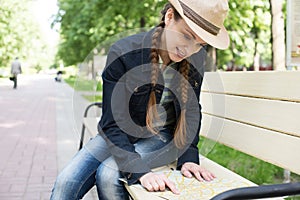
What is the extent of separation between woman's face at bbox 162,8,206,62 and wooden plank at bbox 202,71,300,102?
457 millimetres

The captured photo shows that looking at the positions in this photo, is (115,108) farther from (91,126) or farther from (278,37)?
(278,37)

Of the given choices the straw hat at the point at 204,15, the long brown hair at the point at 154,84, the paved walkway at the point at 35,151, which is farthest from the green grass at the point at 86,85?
the straw hat at the point at 204,15

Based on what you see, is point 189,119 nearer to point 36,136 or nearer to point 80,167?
point 80,167

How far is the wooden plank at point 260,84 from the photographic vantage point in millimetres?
2055

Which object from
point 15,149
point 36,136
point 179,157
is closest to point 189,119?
point 179,157

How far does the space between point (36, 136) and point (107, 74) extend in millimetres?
5049

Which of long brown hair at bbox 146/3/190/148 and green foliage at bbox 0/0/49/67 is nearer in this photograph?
long brown hair at bbox 146/3/190/148

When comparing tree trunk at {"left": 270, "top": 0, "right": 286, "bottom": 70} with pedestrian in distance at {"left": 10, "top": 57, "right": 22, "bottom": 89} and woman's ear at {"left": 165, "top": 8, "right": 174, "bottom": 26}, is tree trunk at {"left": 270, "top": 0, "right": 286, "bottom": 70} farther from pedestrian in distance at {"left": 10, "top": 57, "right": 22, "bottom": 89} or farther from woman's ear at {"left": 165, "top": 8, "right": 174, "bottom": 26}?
pedestrian in distance at {"left": 10, "top": 57, "right": 22, "bottom": 89}

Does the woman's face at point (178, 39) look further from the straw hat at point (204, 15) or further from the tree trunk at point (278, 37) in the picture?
the tree trunk at point (278, 37)

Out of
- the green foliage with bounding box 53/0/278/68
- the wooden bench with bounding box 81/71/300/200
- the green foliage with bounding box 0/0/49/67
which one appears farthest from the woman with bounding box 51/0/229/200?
the green foliage with bounding box 0/0/49/67

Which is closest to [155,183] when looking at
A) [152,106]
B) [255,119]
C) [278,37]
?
[152,106]

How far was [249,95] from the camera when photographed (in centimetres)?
248

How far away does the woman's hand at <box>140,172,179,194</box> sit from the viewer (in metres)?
1.82

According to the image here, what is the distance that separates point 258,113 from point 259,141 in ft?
0.50
